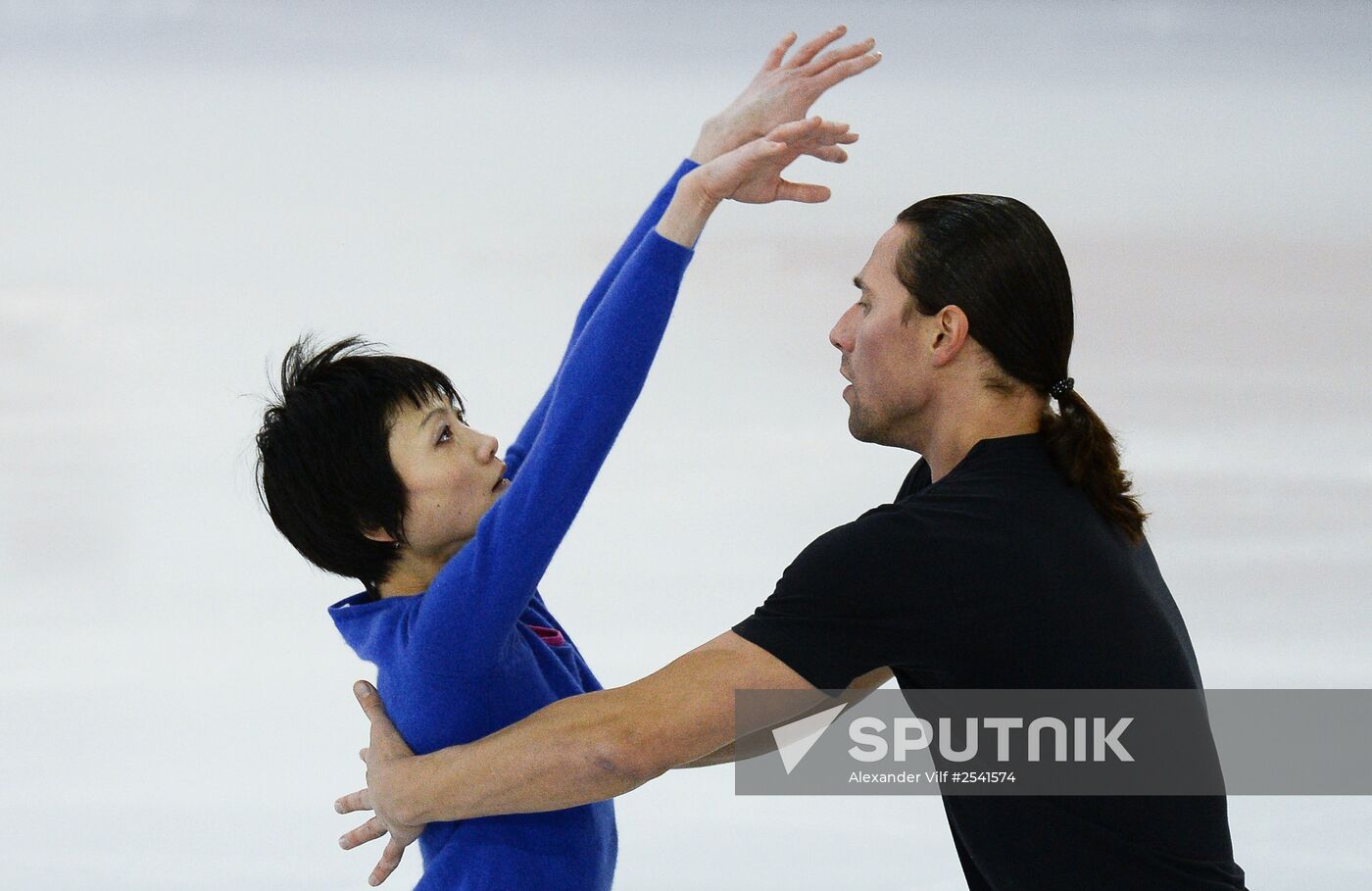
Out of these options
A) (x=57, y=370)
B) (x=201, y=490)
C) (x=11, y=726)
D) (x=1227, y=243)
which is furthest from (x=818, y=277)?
(x=11, y=726)

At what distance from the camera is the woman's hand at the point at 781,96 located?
191 cm

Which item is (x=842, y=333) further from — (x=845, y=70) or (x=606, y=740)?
(x=606, y=740)

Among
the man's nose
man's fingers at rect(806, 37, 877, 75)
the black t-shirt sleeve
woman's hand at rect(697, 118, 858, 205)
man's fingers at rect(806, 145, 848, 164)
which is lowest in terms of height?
the black t-shirt sleeve

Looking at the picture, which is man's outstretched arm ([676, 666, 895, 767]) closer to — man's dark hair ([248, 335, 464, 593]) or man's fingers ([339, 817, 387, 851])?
man's fingers ([339, 817, 387, 851])

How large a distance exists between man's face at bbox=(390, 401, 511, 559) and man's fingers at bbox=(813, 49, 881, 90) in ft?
2.06

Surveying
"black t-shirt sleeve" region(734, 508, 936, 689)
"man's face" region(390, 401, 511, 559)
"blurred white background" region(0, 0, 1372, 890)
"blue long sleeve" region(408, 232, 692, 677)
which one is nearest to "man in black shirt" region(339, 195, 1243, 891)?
"black t-shirt sleeve" region(734, 508, 936, 689)

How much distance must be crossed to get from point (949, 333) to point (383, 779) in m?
0.87

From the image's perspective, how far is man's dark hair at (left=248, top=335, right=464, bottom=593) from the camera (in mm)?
1753

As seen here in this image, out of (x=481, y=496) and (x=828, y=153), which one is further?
(x=828, y=153)

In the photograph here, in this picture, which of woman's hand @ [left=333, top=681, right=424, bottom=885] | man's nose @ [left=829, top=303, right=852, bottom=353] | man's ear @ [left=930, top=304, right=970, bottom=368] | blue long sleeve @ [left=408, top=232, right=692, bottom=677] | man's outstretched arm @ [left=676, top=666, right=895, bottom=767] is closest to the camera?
blue long sleeve @ [left=408, top=232, right=692, bottom=677]

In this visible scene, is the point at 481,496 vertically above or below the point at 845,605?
above

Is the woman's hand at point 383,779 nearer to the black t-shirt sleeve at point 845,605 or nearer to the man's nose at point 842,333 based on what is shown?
the black t-shirt sleeve at point 845,605

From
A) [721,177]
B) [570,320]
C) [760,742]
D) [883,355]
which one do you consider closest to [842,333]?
[883,355]

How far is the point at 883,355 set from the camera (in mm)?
1945
